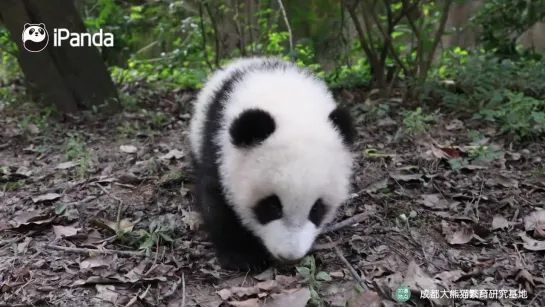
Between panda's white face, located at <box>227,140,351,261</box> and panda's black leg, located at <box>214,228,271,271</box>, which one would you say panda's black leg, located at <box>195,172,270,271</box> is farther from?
panda's white face, located at <box>227,140,351,261</box>

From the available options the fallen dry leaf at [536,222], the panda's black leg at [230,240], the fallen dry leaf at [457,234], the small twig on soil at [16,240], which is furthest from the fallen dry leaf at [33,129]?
the fallen dry leaf at [536,222]

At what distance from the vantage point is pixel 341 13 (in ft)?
21.2

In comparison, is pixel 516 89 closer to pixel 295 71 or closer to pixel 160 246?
pixel 295 71

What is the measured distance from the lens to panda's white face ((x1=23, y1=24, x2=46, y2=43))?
19.7ft

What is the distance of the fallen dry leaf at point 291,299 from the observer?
258 cm

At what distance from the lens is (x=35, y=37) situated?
6031 mm

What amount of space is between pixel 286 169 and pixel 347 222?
41.8 inches

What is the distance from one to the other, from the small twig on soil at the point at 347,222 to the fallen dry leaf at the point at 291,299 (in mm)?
784

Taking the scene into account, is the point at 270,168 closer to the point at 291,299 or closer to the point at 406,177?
the point at 291,299

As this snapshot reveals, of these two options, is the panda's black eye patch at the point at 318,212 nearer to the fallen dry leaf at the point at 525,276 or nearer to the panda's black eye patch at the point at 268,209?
the panda's black eye patch at the point at 268,209

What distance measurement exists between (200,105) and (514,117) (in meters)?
2.89

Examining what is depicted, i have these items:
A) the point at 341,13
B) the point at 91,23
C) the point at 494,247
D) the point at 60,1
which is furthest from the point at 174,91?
the point at 494,247

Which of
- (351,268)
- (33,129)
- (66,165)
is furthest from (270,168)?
(33,129)

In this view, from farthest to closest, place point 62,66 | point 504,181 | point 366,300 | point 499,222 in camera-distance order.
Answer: point 62,66 < point 504,181 < point 499,222 < point 366,300
